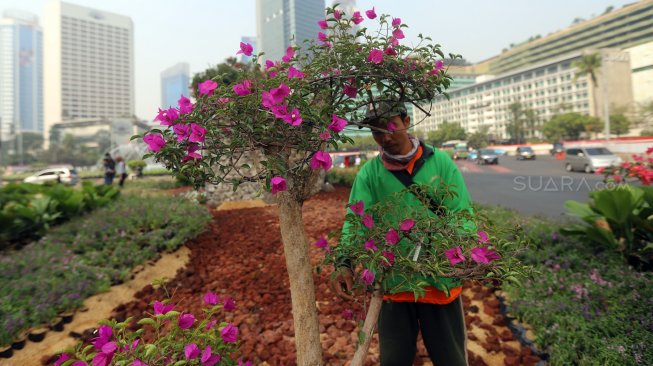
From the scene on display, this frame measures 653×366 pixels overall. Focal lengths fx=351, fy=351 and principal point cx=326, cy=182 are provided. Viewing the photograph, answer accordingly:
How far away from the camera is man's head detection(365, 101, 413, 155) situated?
1.33 m

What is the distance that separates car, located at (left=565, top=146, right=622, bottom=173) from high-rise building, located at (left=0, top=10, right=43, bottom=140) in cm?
12597

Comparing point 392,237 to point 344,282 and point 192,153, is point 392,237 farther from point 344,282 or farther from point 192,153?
point 192,153

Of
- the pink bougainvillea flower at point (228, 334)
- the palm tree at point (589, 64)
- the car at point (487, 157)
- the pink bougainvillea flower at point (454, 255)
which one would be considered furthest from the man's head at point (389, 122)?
the palm tree at point (589, 64)

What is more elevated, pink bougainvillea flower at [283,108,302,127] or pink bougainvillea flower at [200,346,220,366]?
pink bougainvillea flower at [283,108,302,127]

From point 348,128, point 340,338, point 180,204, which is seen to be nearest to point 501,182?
point 180,204

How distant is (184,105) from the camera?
113 cm

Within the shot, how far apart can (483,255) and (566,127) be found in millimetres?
54322

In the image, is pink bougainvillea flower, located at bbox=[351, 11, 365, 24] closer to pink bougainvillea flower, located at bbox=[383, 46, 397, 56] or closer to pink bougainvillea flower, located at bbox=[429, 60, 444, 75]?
pink bougainvillea flower, located at bbox=[383, 46, 397, 56]

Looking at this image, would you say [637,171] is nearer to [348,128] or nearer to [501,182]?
[348,128]

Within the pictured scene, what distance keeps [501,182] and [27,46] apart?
13855cm

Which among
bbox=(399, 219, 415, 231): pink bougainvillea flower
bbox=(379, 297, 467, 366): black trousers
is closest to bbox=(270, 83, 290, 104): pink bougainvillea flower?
bbox=(399, 219, 415, 231): pink bougainvillea flower

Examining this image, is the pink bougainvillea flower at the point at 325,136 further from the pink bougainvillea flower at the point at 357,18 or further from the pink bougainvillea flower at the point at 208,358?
the pink bougainvillea flower at the point at 208,358

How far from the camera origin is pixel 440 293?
5.04ft

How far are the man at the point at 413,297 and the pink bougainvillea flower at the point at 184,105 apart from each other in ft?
2.43
